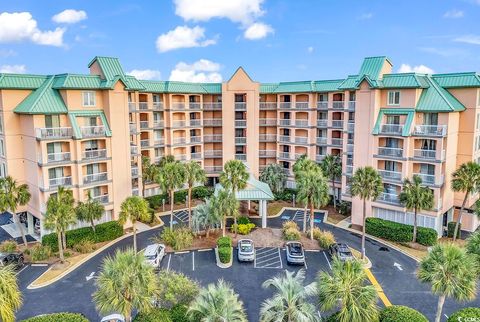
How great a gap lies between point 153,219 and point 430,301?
32091mm

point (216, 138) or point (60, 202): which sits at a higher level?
point (216, 138)

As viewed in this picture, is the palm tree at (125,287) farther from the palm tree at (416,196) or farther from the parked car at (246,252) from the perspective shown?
the palm tree at (416,196)

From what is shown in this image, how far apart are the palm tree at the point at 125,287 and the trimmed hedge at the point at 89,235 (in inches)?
773

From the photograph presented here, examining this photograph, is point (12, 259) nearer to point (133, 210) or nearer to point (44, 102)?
point (133, 210)

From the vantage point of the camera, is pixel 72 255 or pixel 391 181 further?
pixel 391 181

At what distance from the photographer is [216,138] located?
61594 mm

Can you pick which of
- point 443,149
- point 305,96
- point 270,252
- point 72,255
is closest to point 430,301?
point 270,252

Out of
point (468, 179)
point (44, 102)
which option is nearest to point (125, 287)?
point (44, 102)

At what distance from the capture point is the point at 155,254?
3669 cm

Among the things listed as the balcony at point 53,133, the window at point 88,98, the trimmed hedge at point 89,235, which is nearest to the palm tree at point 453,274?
the trimmed hedge at point 89,235

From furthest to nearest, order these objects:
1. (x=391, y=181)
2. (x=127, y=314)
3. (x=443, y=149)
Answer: (x=391, y=181) < (x=443, y=149) < (x=127, y=314)

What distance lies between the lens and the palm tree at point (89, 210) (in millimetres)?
40094

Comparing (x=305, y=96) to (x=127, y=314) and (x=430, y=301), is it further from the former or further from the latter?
(x=127, y=314)

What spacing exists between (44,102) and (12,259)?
15.7 m
